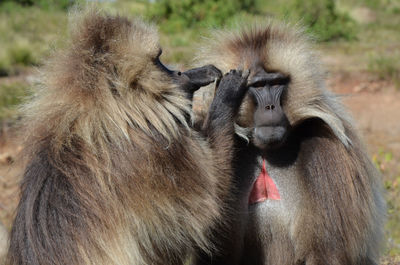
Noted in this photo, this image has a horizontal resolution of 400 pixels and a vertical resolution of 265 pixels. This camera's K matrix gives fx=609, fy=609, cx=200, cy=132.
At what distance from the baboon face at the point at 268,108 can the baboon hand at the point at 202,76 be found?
23 centimetres

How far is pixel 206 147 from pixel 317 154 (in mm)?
755

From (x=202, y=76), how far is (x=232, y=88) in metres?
0.19

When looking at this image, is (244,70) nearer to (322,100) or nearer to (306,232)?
(322,100)

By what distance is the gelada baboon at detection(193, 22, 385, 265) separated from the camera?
357cm

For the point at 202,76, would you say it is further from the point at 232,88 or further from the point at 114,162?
the point at 114,162

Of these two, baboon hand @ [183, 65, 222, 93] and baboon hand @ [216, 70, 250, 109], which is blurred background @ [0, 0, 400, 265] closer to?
baboon hand @ [183, 65, 222, 93]

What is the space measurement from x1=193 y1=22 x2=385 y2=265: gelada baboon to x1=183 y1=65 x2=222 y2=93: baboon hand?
0.74 ft

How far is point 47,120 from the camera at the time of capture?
3.27 m

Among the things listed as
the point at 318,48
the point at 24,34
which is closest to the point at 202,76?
the point at 318,48

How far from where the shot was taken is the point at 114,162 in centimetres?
306

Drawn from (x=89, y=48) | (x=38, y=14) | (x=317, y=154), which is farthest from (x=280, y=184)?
(x=38, y=14)

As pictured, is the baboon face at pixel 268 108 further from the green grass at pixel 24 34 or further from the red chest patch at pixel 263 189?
the green grass at pixel 24 34

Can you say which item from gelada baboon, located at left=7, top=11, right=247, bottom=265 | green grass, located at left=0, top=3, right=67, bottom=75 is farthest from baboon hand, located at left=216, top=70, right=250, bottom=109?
green grass, located at left=0, top=3, right=67, bottom=75

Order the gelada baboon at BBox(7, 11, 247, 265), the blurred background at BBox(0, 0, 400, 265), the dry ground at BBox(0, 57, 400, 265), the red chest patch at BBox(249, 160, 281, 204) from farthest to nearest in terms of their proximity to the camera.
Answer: the blurred background at BBox(0, 0, 400, 265) → the dry ground at BBox(0, 57, 400, 265) → the red chest patch at BBox(249, 160, 281, 204) → the gelada baboon at BBox(7, 11, 247, 265)
